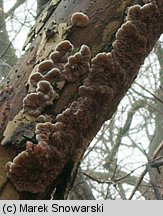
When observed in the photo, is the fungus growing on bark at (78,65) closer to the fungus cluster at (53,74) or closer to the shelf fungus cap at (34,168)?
the fungus cluster at (53,74)

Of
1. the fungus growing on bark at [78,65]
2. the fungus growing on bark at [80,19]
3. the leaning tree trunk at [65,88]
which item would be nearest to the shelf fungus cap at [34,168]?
the leaning tree trunk at [65,88]

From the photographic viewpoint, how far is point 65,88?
37.2 inches

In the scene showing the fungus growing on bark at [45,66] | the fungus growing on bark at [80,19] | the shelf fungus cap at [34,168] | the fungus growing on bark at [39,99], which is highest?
the fungus growing on bark at [80,19]

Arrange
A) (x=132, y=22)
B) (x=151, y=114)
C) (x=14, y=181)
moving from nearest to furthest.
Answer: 1. (x=14, y=181)
2. (x=132, y=22)
3. (x=151, y=114)

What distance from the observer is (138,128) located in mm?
4555

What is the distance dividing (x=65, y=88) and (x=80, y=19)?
161 millimetres

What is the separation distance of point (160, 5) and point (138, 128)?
361 cm

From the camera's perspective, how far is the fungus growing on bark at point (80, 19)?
3.12ft

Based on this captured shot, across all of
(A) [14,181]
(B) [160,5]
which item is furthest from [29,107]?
(B) [160,5]

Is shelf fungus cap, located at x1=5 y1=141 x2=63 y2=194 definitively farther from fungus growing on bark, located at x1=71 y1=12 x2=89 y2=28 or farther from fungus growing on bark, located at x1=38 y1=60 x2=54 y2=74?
fungus growing on bark, located at x1=71 y1=12 x2=89 y2=28

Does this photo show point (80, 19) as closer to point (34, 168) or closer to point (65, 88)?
point (65, 88)

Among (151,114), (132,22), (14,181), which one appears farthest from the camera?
(151,114)

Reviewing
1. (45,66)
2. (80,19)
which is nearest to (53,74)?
(45,66)
